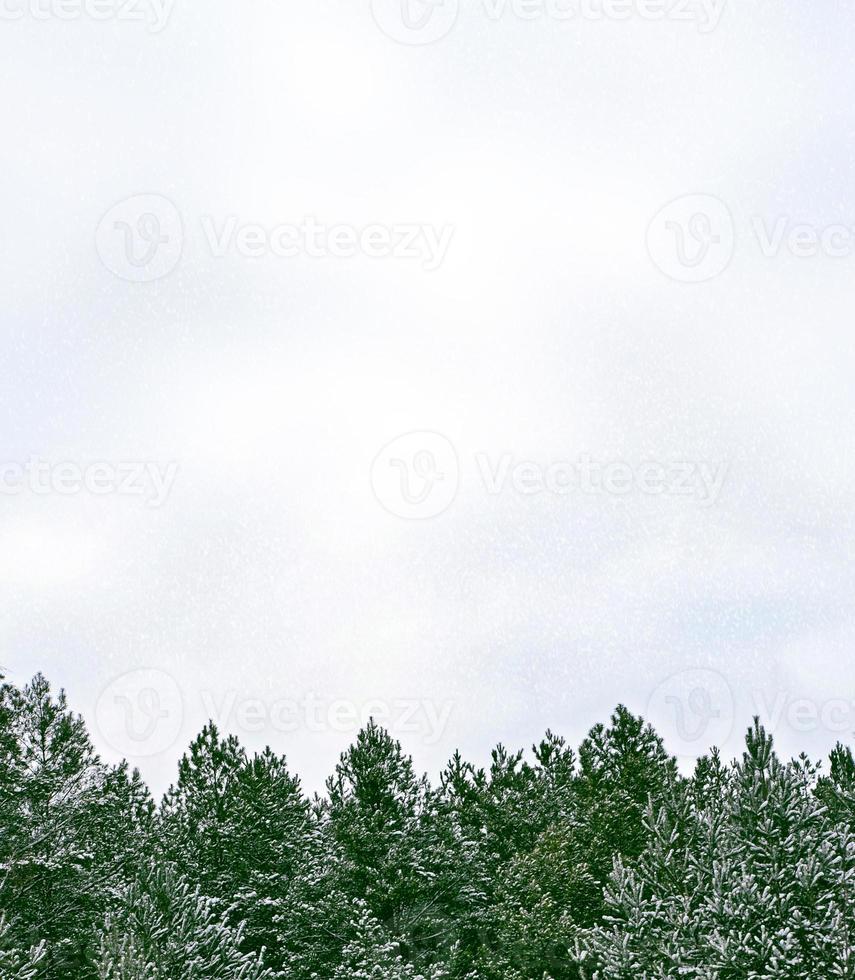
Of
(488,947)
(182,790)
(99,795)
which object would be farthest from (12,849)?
(488,947)

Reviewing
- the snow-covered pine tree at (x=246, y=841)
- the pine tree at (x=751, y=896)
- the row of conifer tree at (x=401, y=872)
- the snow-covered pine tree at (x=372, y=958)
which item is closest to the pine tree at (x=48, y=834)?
the row of conifer tree at (x=401, y=872)

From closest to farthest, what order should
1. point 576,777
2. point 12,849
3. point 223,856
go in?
point 12,849 < point 223,856 < point 576,777

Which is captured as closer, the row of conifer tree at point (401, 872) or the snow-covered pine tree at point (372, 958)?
the row of conifer tree at point (401, 872)

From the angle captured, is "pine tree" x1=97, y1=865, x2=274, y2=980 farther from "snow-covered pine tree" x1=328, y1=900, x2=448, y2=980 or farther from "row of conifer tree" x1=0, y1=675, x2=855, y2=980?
"snow-covered pine tree" x1=328, y1=900, x2=448, y2=980

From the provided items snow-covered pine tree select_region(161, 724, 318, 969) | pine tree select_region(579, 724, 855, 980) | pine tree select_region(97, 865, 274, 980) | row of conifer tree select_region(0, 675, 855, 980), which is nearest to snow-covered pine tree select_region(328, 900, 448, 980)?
row of conifer tree select_region(0, 675, 855, 980)

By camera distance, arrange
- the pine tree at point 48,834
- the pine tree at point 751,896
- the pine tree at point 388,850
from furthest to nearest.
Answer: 1. the pine tree at point 388,850
2. the pine tree at point 48,834
3. the pine tree at point 751,896

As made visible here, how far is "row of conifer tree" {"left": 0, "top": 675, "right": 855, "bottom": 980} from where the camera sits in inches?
906

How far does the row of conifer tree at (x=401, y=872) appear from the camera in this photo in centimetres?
2302

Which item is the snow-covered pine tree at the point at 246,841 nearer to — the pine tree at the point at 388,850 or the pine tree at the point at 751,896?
the pine tree at the point at 388,850

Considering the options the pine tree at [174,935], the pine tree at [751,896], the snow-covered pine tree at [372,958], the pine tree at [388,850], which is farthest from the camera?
the pine tree at [388,850]

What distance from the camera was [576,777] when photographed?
5144 cm

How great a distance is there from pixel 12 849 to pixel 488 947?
17.9 m

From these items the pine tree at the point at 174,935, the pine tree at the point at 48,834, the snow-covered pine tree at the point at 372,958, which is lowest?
the snow-covered pine tree at the point at 372,958

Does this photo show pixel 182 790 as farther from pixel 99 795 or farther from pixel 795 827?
pixel 795 827
